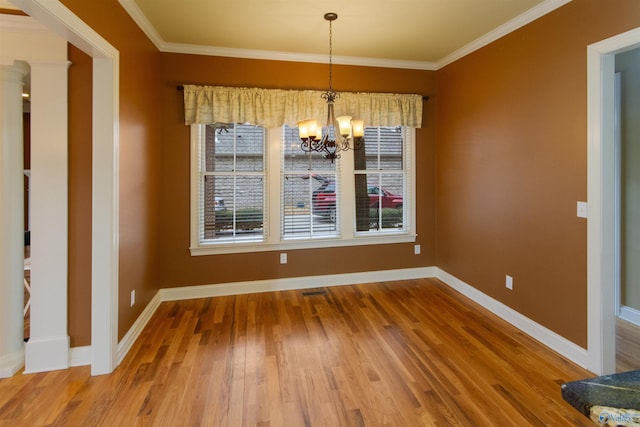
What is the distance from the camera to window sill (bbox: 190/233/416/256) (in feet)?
12.5

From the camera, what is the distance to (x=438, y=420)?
187 centimetres

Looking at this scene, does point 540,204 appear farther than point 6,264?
Yes

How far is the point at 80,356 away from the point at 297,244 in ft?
7.69

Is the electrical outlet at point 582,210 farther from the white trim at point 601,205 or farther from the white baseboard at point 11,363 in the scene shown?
the white baseboard at point 11,363

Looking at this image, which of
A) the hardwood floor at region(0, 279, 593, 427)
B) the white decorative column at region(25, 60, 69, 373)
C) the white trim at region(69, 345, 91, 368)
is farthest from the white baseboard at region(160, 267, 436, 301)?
the white decorative column at region(25, 60, 69, 373)

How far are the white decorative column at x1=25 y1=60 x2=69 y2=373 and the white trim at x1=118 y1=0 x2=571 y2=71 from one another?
3.19 feet

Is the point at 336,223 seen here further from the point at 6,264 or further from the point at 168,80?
the point at 6,264

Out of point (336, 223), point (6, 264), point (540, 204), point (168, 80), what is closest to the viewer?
point (6, 264)

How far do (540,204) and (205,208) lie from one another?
3.46 metres

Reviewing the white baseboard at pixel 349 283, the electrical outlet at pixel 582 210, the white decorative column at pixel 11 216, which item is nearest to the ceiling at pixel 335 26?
the white decorative column at pixel 11 216

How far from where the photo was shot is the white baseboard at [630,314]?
10.1 ft

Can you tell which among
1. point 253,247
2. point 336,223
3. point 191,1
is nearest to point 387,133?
point 336,223

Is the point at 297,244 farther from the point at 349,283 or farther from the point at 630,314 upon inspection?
the point at 630,314

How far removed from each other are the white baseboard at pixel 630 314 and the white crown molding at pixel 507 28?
2908 mm
